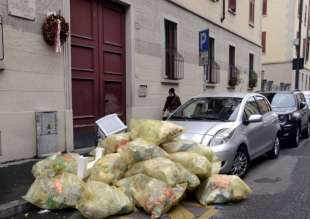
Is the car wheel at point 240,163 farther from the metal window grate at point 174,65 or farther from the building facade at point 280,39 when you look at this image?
the building facade at point 280,39

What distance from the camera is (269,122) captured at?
26.8ft

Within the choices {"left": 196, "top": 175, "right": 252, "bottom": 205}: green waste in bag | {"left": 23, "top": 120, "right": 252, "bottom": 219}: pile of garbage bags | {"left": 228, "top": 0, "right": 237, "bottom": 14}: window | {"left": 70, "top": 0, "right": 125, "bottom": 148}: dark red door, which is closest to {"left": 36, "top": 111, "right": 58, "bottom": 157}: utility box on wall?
{"left": 70, "top": 0, "right": 125, "bottom": 148}: dark red door

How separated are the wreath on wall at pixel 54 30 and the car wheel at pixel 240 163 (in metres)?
4.21

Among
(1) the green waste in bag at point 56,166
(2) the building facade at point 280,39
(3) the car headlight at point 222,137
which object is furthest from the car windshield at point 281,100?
(2) the building facade at point 280,39

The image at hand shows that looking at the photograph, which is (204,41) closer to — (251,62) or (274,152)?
(274,152)

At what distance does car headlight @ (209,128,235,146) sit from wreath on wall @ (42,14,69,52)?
12.5ft

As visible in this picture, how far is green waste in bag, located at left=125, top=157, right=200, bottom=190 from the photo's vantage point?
15.5ft

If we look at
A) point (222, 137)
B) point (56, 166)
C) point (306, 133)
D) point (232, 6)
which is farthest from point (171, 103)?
point (232, 6)

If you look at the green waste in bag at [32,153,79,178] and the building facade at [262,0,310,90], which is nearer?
the green waste in bag at [32,153,79,178]

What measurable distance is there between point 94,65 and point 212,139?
4.36m

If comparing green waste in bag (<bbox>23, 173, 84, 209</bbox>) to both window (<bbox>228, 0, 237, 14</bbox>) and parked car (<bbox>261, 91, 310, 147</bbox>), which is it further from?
window (<bbox>228, 0, 237, 14</bbox>)

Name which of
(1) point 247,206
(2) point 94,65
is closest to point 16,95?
(2) point 94,65

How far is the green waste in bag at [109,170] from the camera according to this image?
16.7 feet

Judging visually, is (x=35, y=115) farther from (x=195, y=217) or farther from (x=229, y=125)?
(x=195, y=217)
